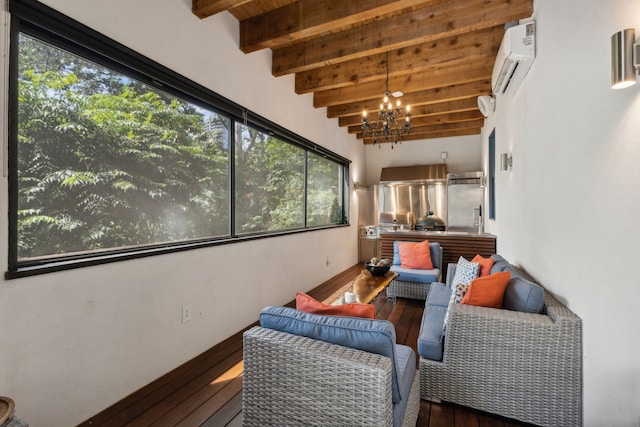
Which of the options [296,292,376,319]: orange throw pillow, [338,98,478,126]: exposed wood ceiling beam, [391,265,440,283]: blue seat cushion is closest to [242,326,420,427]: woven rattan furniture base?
[296,292,376,319]: orange throw pillow

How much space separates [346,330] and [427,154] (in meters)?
6.20

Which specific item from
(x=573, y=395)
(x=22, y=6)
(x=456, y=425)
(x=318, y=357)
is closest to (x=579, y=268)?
(x=573, y=395)

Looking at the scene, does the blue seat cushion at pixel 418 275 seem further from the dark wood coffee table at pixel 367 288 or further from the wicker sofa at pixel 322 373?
the wicker sofa at pixel 322 373

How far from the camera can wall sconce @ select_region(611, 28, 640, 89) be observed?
104 centimetres

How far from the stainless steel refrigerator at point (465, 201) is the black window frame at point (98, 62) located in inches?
183

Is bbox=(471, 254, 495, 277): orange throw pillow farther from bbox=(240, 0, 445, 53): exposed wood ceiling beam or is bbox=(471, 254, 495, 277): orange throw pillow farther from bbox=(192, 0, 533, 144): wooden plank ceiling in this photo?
bbox=(240, 0, 445, 53): exposed wood ceiling beam

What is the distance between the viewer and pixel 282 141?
12.6 feet

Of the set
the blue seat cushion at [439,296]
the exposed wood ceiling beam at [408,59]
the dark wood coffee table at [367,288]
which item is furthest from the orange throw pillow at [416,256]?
the exposed wood ceiling beam at [408,59]

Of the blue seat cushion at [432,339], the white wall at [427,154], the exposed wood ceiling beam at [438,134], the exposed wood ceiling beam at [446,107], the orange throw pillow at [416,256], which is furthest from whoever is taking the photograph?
the white wall at [427,154]

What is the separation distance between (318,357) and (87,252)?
1.55m

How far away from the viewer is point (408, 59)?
3.42m

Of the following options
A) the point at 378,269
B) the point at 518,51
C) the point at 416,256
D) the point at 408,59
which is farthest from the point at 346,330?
the point at 408,59

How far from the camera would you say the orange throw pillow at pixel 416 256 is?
397 cm

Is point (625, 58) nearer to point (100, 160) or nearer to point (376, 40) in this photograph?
point (376, 40)
